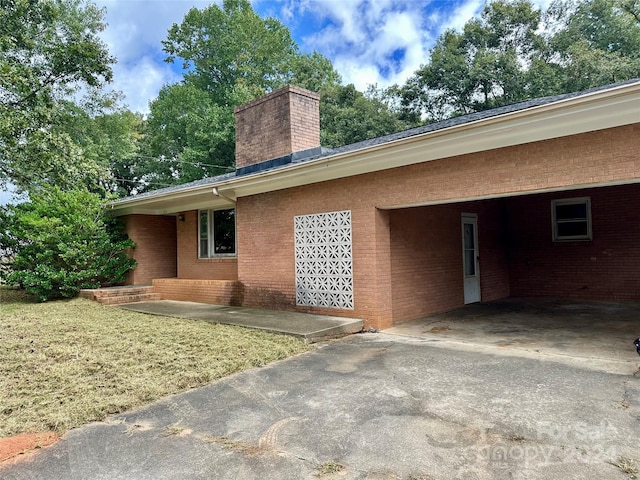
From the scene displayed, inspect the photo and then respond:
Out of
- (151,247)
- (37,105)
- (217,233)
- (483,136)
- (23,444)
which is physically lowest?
(23,444)

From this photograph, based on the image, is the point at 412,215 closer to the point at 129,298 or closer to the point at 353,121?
the point at 129,298

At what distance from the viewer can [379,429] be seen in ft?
10.4

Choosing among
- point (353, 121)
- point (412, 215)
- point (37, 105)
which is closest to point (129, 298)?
point (37, 105)

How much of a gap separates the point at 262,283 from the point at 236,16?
26.6 metres

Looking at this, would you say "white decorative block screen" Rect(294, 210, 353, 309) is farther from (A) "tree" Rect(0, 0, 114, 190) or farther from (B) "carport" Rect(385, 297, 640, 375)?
(A) "tree" Rect(0, 0, 114, 190)

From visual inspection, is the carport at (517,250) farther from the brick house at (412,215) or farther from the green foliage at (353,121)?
the green foliage at (353,121)

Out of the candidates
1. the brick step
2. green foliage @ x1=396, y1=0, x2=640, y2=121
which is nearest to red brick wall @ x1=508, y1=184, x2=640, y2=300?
the brick step

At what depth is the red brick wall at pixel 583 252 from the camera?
9539 mm

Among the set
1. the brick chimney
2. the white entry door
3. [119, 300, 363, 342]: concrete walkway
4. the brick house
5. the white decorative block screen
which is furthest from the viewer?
the brick chimney

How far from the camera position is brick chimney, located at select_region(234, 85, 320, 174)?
1050 centimetres

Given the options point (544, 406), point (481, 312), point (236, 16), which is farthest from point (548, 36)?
point (544, 406)

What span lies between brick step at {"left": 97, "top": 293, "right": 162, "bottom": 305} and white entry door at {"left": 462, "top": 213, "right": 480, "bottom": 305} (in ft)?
→ 26.6

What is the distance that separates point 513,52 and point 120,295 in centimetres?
2452

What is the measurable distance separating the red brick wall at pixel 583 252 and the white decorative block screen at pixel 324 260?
6.09 meters
